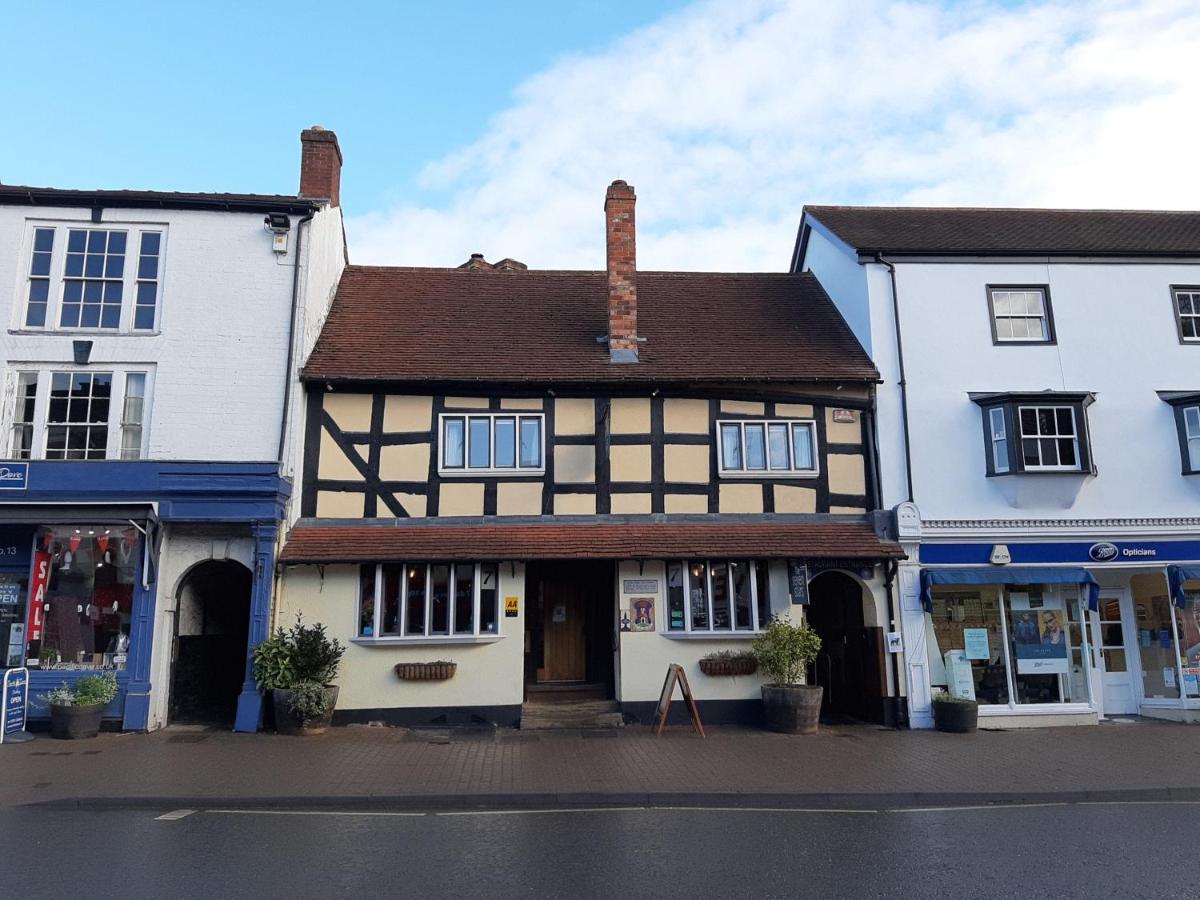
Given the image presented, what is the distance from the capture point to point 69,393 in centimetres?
1391

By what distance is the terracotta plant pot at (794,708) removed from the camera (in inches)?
533

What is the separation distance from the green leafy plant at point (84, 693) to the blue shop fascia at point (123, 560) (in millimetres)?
193

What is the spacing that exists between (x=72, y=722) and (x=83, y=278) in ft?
22.9

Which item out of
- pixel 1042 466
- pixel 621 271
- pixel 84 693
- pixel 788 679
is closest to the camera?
pixel 84 693

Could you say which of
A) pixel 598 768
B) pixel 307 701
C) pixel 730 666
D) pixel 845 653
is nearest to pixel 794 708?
pixel 730 666

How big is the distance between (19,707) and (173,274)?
7034 millimetres

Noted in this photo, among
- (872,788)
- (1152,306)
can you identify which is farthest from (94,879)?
(1152,306)

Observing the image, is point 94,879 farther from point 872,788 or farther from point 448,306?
point 448,306

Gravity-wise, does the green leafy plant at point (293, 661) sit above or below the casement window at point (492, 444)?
below

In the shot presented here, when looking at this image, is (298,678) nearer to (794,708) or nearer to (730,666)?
(730,666)

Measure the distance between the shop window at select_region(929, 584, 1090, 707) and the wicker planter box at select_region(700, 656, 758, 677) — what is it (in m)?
3.08

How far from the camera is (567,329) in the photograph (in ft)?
55.0

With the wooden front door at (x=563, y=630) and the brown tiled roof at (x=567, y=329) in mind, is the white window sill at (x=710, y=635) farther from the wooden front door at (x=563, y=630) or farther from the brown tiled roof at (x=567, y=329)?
the brown tiled roof at (x=567, y=329)

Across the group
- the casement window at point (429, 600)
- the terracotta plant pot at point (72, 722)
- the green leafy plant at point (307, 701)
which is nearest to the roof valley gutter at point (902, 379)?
the casement window at point (429, 600)
